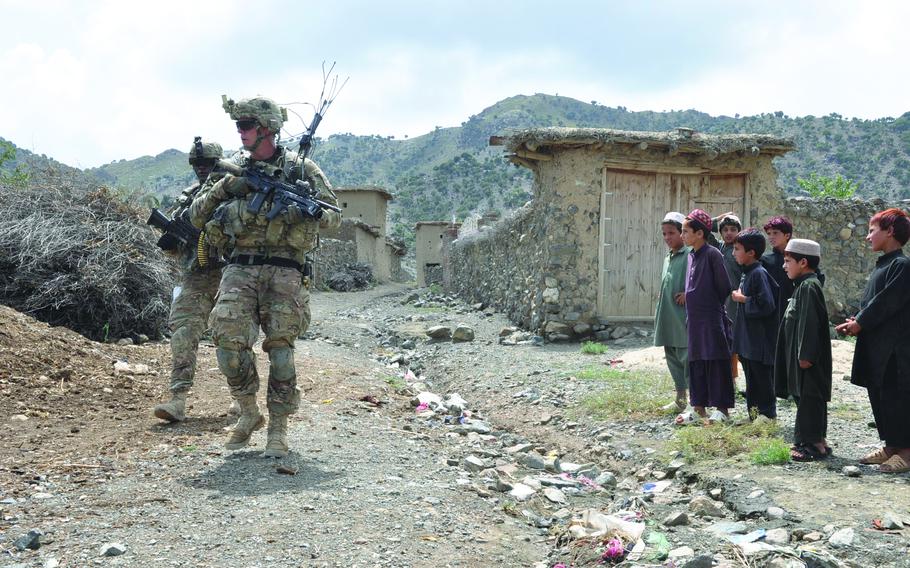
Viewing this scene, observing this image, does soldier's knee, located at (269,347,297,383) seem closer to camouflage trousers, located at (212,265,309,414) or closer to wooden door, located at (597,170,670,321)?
camouflage trousers, located at (212,265,309,414)

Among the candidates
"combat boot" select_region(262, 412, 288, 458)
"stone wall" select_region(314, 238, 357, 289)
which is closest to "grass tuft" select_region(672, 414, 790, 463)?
"combat boot" select_region(262, 412, 288, 458)

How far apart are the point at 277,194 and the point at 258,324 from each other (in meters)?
0.77

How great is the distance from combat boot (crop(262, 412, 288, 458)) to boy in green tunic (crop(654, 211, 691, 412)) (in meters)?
3.02

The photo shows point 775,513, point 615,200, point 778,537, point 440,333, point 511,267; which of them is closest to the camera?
point 778,537

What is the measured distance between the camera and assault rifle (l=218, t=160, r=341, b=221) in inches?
156

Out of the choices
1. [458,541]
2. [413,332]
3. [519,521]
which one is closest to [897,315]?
[519,521]

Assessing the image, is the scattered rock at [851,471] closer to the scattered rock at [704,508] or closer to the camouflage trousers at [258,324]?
the scattered rock at [704,508]

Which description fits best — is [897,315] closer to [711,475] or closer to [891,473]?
[891,473]

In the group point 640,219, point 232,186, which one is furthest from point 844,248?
point 232,186

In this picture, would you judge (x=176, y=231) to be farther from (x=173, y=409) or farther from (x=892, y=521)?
(x=892, y=521)

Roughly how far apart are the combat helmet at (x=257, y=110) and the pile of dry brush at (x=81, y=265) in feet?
15.2

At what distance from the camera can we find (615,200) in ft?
33.1

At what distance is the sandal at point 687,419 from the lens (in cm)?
529

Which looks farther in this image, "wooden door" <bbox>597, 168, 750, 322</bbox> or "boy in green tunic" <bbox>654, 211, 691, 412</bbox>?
Result: "wooden door" <bbox>597, 168, 750, 322</bbox>
